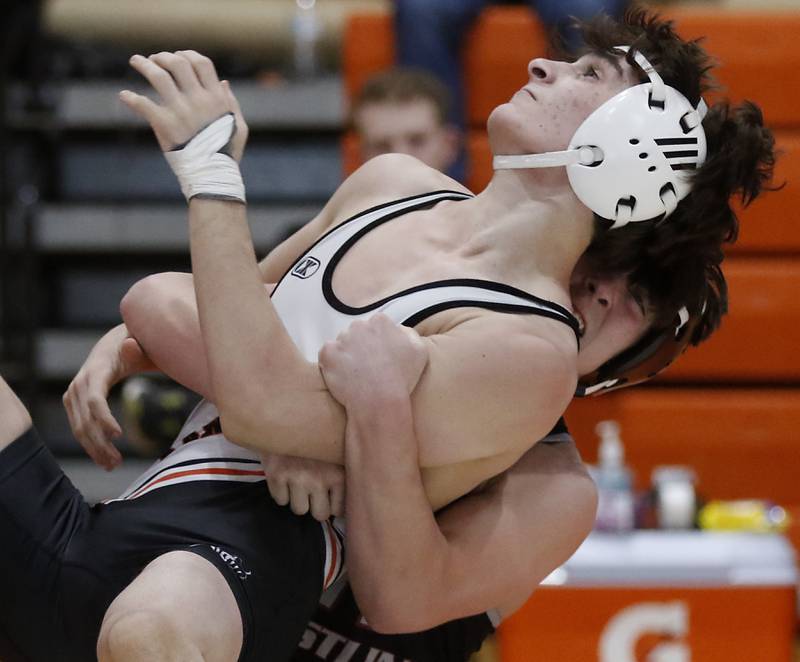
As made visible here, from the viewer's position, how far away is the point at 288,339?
6.82ft

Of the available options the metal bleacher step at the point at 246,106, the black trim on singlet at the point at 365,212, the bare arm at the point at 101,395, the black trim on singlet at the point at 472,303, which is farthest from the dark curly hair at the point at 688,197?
the metal bleacher step at the point at 246,106

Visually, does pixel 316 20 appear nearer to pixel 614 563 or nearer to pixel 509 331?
pixel 614 563

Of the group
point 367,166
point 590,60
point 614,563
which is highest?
point 590,60

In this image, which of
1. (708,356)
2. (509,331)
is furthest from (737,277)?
(509,331)

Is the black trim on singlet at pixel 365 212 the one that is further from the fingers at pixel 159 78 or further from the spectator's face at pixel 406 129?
the spectator's face at pixel 406 129

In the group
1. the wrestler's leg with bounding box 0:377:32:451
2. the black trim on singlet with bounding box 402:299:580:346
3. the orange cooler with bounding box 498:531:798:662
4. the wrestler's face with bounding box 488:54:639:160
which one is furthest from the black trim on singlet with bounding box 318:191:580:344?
the orange cooler with bounding box 498:531:798:662

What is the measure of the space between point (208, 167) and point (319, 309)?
35cm

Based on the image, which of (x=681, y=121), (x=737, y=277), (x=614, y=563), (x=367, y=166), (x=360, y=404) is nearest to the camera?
(x=360, y=404)

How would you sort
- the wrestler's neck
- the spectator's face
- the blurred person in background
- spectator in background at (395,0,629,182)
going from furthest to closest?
spectator in background at (395,0,629,182) → the spectator's face → the wrestler's neck → the blurred person in background

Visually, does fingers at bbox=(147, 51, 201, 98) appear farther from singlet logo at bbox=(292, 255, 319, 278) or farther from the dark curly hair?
the dark curly hair

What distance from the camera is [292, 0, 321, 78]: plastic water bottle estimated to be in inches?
233

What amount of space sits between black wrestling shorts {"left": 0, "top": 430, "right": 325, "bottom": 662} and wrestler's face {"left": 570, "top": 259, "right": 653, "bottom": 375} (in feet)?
2.07

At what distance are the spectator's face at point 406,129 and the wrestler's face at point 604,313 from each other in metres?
1.97

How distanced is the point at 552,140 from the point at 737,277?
3.06 metres
